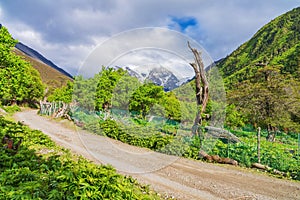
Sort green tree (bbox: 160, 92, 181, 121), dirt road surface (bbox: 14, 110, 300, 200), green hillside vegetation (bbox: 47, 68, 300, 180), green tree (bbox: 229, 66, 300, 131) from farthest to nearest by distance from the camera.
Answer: green tree (bbox: 229, 66, 300, 131), dirt road surface (bbox: 14, 110, 300, 200), green tree (bbox: 160, 92, 181, 121), green hillside vegetation (bbox: 47, 68, 300, 180)

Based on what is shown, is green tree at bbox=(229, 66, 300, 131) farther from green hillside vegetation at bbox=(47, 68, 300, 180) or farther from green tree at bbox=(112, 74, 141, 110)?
green tree at bbox=(112, 74, 141, 110)

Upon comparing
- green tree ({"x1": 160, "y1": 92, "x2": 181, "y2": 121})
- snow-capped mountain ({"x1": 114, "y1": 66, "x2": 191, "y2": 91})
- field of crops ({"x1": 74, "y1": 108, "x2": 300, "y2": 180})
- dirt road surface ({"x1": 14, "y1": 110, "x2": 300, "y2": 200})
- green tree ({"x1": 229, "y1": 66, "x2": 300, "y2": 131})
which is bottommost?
dirt road surface ({"x1": 14, "y1": 110, "x2": 300, "y2": 200})

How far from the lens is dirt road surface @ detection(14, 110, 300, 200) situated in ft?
19.2

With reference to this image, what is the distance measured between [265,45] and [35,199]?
96490mm

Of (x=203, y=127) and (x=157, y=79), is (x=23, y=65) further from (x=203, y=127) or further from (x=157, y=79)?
(x=157, y=79)

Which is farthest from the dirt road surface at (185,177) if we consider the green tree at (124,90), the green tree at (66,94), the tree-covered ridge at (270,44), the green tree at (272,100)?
the tree-covered ridge at (270,44)

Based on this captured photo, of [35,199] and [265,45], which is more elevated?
[265,45]

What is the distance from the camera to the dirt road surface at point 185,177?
19.2 ft

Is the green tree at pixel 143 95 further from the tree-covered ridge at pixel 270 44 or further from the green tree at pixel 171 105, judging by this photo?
the tree-covered ridge at pixel 270 44

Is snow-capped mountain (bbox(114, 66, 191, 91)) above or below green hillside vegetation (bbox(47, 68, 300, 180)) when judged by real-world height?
above

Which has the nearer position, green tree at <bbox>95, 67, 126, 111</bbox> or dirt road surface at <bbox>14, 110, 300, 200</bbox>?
green tree at <bbox>95, 67, 126, 111</bbox>

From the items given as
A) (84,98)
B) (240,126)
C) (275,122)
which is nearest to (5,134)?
(84,98)

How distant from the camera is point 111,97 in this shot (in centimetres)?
535

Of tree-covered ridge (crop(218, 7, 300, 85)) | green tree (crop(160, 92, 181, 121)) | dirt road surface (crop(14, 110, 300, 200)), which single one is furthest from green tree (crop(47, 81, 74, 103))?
tree-covered ridge (crop(218, 7, 300, 85))
